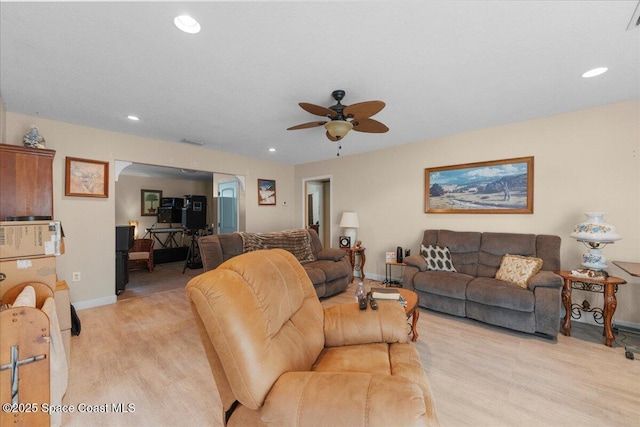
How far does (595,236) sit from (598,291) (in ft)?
1.88

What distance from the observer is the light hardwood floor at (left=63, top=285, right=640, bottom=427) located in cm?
155

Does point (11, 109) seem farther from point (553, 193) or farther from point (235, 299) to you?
point (553, 193)

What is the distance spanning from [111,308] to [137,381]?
2.00m

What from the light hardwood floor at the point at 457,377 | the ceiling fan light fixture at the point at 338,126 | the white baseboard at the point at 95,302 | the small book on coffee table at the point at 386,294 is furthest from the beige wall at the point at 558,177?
the white baseboard at the point at 95,302

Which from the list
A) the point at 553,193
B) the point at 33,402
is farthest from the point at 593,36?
the point at 33,402

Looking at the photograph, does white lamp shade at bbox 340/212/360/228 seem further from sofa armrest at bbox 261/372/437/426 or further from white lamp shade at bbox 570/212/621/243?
sofa armrest at bbox 261/372/437/426

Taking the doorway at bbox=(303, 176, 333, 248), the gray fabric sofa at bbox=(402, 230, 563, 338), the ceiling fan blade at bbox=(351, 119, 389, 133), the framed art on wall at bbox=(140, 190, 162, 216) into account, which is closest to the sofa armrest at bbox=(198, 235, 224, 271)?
the ceiling fan blade at bbox=(351, 119, 389, 133)

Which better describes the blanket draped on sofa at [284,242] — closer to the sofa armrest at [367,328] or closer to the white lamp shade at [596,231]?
the sofa armrest at [367,328]

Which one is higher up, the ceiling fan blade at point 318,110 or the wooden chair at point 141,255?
the ceiling fan blade at point 318,110

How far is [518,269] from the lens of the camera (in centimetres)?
281

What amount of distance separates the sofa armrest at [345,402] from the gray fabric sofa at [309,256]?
2.34 m

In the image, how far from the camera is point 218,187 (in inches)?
244

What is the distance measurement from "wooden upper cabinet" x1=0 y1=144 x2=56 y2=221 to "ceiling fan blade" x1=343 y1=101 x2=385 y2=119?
9.90 ft

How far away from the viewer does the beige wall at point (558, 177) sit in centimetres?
264
